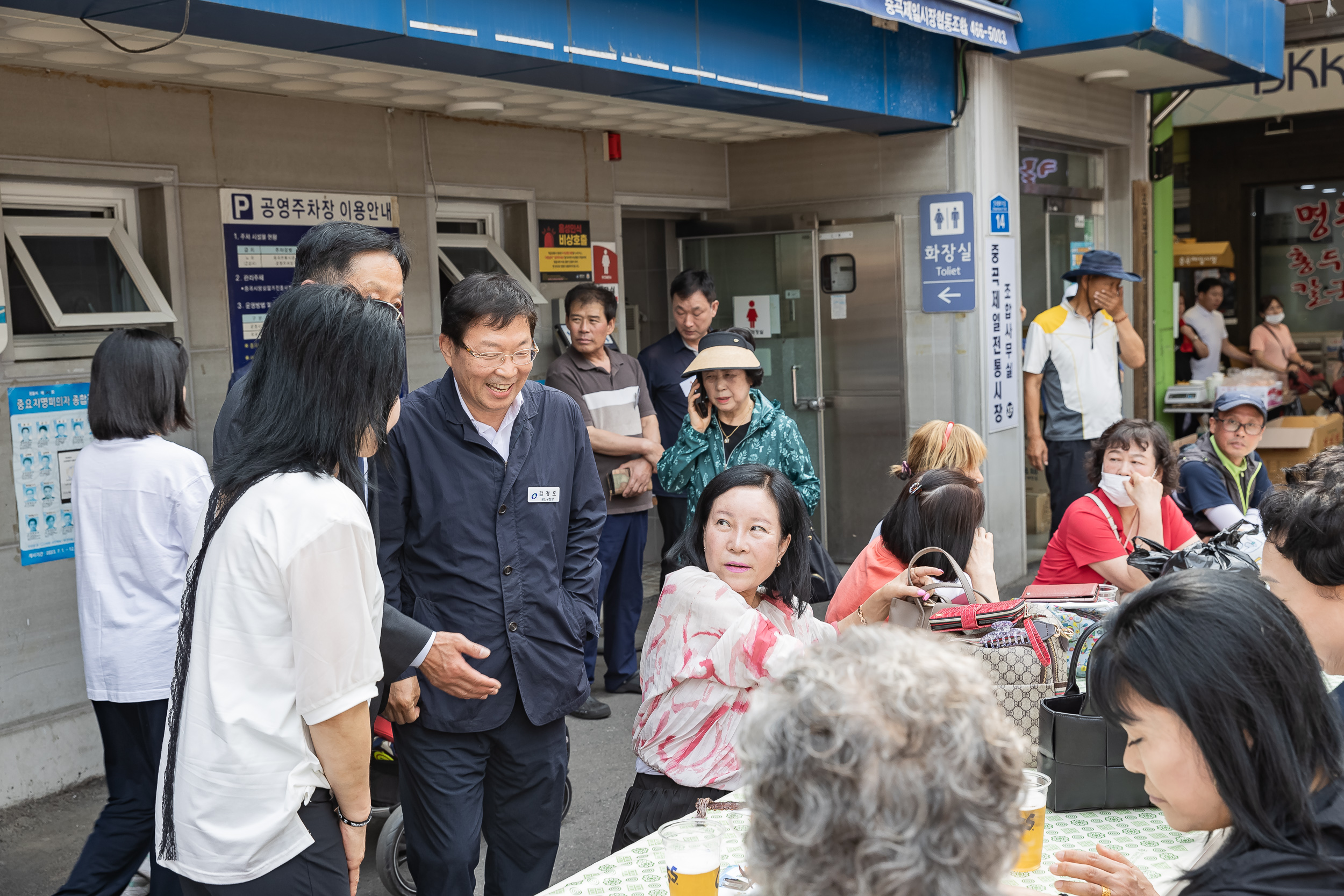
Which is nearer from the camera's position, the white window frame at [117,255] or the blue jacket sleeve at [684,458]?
the white window frame at [117,255]

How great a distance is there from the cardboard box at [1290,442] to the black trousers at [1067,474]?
89.8 inches

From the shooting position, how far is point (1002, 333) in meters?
6.74

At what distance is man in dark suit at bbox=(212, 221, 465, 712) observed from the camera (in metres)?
2.44

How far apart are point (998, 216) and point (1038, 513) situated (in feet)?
6.77

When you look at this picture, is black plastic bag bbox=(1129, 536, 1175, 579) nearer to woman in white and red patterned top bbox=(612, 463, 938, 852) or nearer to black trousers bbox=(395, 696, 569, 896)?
woman in white and red patterned top bbox=(612, 463, 938, 852)

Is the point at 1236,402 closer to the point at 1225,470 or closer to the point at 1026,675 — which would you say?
the point at 1225,470

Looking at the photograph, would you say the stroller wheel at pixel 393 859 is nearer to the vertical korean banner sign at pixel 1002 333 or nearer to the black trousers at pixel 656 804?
the black trousers at pixel 656 804

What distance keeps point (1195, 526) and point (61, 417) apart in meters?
4.31

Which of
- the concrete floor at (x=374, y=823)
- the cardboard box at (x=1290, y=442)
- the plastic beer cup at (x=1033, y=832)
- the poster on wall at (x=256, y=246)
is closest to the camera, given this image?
the plastic beer cup at (x=1033, y=832)

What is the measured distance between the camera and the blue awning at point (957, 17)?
523 centimetres

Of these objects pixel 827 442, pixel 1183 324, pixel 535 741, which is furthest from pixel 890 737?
pixel 1183 324

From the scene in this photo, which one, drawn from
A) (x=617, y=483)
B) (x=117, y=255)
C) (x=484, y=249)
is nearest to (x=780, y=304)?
(x=484, y=249)

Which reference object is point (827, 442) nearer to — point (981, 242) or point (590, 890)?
point (981, 242)

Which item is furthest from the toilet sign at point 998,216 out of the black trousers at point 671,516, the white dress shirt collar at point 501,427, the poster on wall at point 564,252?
the white dress shirt collar at point 501,427
